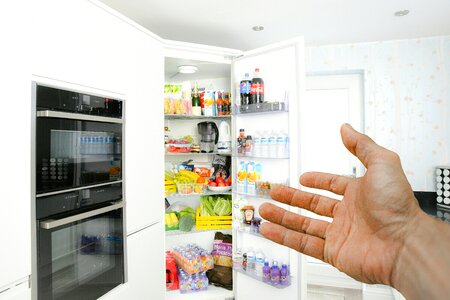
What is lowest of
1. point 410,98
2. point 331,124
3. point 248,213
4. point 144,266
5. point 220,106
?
point 144,266

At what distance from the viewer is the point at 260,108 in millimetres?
2010

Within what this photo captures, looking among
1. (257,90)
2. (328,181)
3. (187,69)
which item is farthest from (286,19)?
(328,181)

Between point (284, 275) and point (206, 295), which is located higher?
point (284, 275)

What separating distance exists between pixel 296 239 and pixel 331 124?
2.18m

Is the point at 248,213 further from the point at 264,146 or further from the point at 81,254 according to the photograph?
the point at 81,254

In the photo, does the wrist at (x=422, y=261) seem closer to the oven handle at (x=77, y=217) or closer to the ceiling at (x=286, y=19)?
the oven handle at (x=77, y=217)

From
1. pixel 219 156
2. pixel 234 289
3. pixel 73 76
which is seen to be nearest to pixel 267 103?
pixel 219 156

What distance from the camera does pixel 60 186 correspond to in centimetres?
124

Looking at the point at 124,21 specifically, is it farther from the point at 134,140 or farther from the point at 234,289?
the point at 234,289

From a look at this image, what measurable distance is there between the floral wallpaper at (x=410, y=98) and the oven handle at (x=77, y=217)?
2.41 metres

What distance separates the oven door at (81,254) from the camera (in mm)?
1179

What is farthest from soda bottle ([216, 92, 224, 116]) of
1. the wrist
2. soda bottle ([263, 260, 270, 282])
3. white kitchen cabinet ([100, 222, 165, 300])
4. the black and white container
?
the black and white container

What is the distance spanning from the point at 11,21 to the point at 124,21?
2.09 feet

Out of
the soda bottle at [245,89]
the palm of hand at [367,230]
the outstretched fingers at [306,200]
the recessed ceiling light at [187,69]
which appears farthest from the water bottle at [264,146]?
the palm of hand at [367,230]
